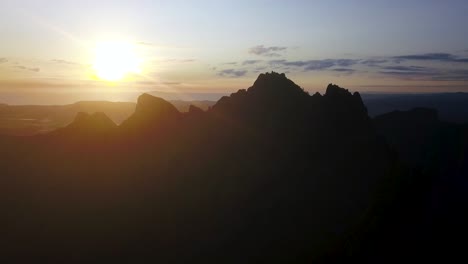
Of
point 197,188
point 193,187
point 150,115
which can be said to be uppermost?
point 150,115

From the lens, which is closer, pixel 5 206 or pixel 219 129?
pixel 5 206

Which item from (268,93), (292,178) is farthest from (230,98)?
(292,178)

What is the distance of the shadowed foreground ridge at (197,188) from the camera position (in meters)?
57.9

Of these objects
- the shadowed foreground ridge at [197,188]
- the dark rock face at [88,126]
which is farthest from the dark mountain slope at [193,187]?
the dark rock face at [88,126]

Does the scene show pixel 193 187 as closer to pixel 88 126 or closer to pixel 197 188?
pixel 197 188

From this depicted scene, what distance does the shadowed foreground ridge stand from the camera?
190ft

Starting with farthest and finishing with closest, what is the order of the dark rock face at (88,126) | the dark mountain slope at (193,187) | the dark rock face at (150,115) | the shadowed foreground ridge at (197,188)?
the dark rock face at (150,115), the dark rock face at (88,126), the dark mountain slope at (193,187), the shadowed foreground ridge at (197,188)

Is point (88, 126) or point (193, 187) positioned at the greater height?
point (88, 126)

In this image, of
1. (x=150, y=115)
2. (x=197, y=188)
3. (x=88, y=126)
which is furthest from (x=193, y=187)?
(x=88, y=126)

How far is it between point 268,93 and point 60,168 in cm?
3144

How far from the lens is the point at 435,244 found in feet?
221

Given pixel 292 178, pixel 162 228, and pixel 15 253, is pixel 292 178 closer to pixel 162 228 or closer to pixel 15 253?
pixel 162 228

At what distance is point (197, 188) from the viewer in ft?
211

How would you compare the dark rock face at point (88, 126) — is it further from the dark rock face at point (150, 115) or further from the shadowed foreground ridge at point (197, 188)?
the dark rock face at point (150, 115)
